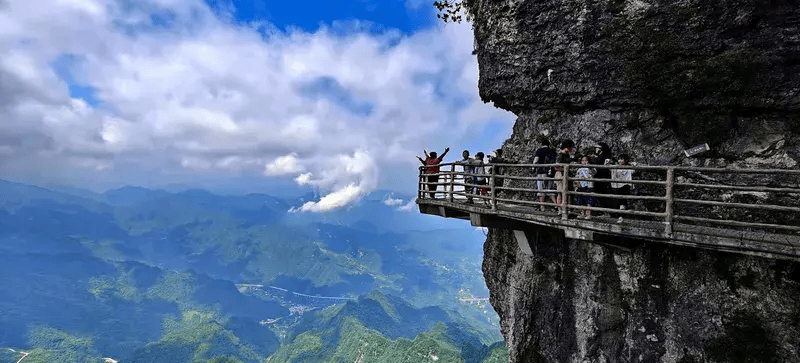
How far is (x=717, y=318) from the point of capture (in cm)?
948

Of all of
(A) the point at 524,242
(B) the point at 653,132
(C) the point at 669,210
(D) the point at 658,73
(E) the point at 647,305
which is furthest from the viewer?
(A) the point at 524,242

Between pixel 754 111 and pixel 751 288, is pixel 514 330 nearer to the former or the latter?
pixel 751 288

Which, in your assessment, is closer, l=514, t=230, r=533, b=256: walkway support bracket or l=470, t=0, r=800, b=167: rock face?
l=470, t=0, r=800, b=167: rock face

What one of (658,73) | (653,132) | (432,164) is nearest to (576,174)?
(653,132)

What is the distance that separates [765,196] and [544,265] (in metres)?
6.12

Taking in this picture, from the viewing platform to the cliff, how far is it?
73 cm

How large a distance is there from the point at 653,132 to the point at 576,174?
266cm

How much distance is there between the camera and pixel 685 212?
1122 cm

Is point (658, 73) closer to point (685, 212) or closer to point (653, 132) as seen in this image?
point (653, 132)

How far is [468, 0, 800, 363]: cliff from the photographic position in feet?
30.9

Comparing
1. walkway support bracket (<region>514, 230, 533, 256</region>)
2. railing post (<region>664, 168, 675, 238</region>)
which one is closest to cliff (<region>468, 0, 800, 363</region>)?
walkway support bracket (<region>514, 230, 533, 256</region>)

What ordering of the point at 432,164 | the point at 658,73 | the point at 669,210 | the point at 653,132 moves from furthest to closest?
1. the point at 432,164
2. the point at 653,132
3. the point at 658,73
4. the point at 669,210

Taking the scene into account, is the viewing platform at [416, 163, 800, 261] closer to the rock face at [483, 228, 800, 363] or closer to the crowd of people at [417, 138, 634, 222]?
the crowd of people at [417, 138, 634, 222]

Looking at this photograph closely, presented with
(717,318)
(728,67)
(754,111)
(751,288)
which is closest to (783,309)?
(751,288)
